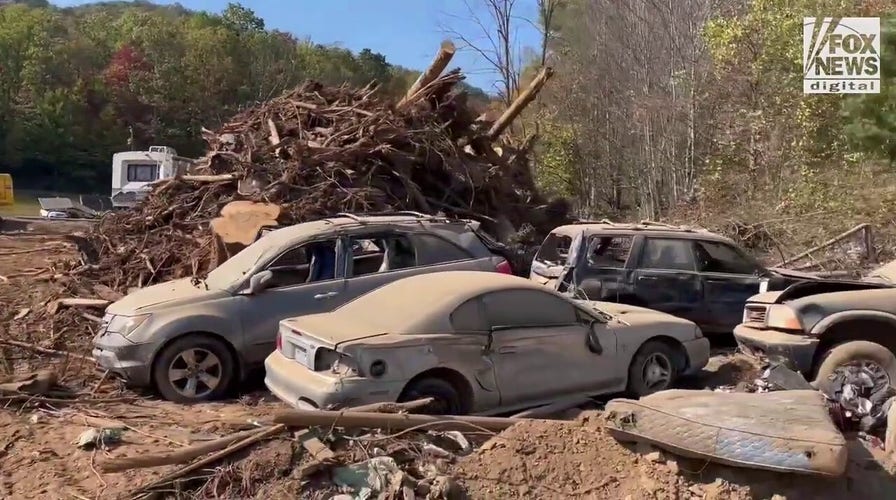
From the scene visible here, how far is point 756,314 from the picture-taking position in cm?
834

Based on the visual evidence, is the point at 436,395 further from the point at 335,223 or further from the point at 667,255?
the point at 667,255

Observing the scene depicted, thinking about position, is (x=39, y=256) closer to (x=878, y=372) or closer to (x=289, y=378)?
(x=289, y=378)

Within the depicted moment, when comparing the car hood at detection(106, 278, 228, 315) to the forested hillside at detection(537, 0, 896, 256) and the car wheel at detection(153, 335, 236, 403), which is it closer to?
the car wheel at detection(153, 335, 236, 403)

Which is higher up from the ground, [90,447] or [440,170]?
[440,170]

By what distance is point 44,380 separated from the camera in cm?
828

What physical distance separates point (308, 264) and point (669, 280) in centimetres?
452

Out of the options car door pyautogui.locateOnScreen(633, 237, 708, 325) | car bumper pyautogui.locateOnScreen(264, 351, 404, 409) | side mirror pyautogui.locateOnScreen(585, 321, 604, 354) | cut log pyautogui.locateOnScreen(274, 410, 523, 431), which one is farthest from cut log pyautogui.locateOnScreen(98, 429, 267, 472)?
car door pyautogui.locateOnScreen(633, 237, 708, 325)

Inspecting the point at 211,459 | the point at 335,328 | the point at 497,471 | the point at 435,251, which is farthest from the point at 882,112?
the point at 211,459

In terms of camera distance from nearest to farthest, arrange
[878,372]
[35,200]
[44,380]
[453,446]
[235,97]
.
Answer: [453,446] → [878,372] → [44,380] → [35,200] → [235,97]

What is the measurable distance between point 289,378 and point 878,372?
16.7 ft

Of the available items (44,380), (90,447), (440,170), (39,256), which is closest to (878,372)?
(90,447)

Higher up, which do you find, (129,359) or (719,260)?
(719,260)

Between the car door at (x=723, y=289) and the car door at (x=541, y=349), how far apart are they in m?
3.35

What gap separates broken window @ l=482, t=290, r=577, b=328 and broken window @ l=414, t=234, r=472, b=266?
208cm
